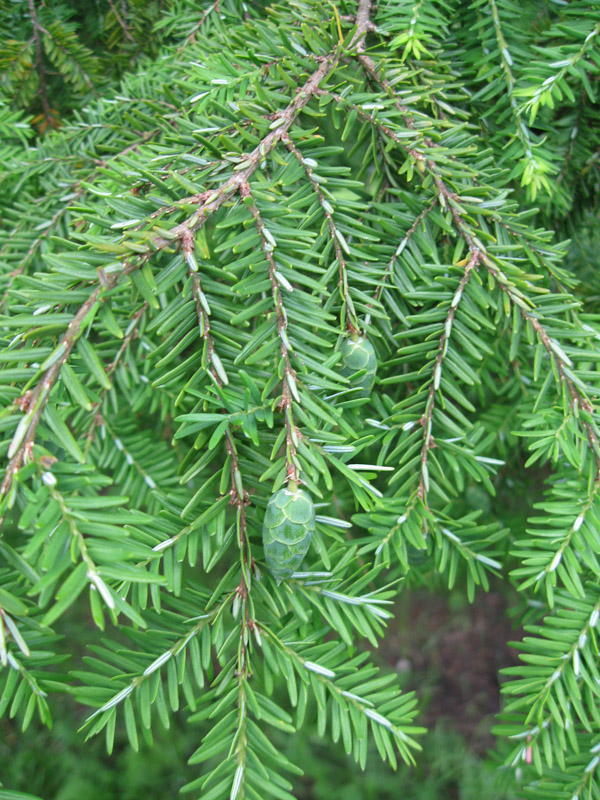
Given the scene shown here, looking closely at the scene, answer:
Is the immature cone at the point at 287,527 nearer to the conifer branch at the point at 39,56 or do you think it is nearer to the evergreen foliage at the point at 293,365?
the evergreen foliage at the point at 293,365

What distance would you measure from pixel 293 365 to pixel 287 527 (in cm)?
17

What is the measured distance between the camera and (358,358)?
0.63 m

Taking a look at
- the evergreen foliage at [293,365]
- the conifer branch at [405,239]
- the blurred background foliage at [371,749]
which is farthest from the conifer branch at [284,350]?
the blurred background foliage at [371,749]

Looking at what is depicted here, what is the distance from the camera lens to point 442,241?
0.80m

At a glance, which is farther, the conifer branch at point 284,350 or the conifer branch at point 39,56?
the conifer branch at point 39,56

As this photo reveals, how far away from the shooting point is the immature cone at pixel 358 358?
629 mm

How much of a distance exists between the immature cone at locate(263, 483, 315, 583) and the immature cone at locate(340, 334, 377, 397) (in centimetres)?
16

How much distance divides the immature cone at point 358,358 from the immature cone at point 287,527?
164mm

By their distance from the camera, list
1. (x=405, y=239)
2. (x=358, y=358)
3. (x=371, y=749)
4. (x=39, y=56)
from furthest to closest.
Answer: (x=371, y=749)
(x=39, y=56)
(x=405, y=239)
(x=358, y=358)

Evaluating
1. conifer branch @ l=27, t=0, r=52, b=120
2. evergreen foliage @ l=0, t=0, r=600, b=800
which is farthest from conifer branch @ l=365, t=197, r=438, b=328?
conifer branch @ l=27, t=0, r=52, b=120

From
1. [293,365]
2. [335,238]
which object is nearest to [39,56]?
[335,238]

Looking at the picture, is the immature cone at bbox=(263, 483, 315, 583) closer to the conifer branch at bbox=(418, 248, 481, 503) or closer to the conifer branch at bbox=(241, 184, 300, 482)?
the conifer branch at bbox=(241, 184, 300, 482)

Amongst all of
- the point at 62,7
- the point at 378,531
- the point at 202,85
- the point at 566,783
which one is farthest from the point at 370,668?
the point at 62,7

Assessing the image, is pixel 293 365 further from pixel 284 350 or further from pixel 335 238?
pixel 335 238
